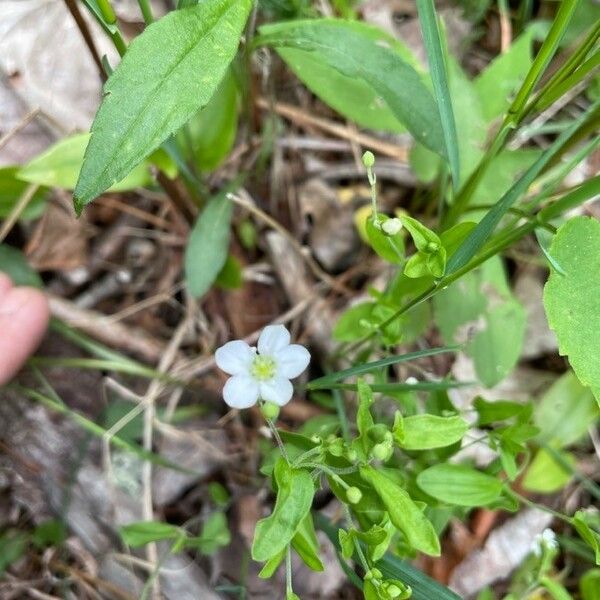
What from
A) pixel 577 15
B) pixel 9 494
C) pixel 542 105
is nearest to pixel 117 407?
pixel 9 494

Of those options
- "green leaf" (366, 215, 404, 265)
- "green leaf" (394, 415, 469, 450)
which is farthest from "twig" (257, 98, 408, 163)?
"green leaf" (394, 415, 469, 450)

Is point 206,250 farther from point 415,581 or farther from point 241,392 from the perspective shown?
point 415,581

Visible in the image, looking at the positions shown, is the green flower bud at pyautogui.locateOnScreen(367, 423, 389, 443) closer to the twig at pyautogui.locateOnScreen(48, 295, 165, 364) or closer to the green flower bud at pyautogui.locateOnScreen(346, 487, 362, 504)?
the green flower bud at pyautogui.locateOnScreen(346, 487, 362, 504)

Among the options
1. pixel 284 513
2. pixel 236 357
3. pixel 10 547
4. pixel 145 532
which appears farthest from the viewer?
pixel 10 547

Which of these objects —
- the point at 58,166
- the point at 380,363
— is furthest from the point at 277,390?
the point at 58,166

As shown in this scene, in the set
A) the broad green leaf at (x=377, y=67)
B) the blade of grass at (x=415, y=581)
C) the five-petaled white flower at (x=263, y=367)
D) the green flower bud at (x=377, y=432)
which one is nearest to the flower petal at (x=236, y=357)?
the five-petaled white flower at (x=263, y=367)

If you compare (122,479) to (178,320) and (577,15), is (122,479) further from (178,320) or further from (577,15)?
(577,15)

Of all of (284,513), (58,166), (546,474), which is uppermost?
(58,166)

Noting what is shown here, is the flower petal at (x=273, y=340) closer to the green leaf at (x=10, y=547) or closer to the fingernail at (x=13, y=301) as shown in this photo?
the fingernail at (x=13, y=301)
